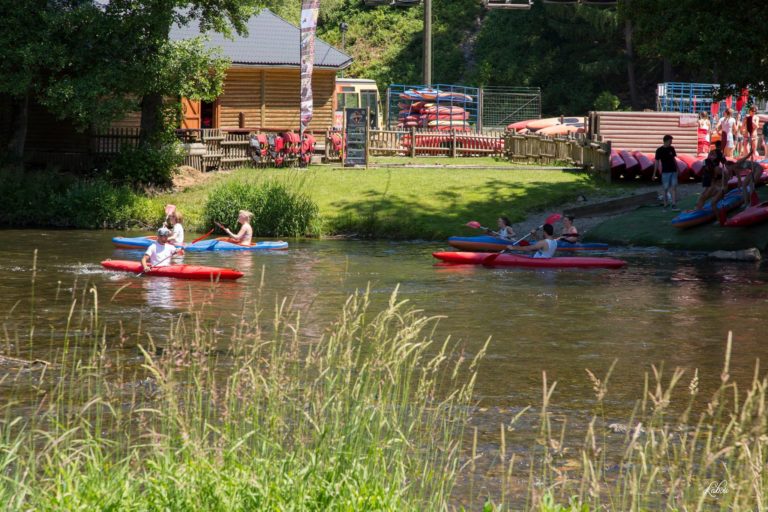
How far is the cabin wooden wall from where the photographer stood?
3575cm

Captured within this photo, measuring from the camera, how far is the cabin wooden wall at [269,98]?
35750 millimetres

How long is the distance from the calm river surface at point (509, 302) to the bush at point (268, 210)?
2018 millimetres

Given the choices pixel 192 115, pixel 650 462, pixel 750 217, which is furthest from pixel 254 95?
pixel 650 462

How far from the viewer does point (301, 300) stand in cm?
1611

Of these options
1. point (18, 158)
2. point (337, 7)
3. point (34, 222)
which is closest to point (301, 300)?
point (34, 222)

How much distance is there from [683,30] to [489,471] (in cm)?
1520

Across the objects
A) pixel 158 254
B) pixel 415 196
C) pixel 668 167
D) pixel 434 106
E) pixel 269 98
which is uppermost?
pixel 434 106

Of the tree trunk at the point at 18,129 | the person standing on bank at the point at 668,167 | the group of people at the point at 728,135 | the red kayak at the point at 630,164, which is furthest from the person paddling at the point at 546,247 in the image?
the tree trunk at the point at 18,129

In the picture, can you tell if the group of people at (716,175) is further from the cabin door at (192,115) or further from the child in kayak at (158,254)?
the cabin door at (192,115)

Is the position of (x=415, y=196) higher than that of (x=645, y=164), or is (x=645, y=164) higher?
(x=645, y=164)

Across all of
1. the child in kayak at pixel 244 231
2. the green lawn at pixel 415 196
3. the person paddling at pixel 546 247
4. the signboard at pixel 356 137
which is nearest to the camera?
the person paddling at pixel 546 247

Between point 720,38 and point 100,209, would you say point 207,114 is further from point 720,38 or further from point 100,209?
point 720,38

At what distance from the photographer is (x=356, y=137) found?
3077cm

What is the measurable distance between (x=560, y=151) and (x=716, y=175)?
34.0 ft
